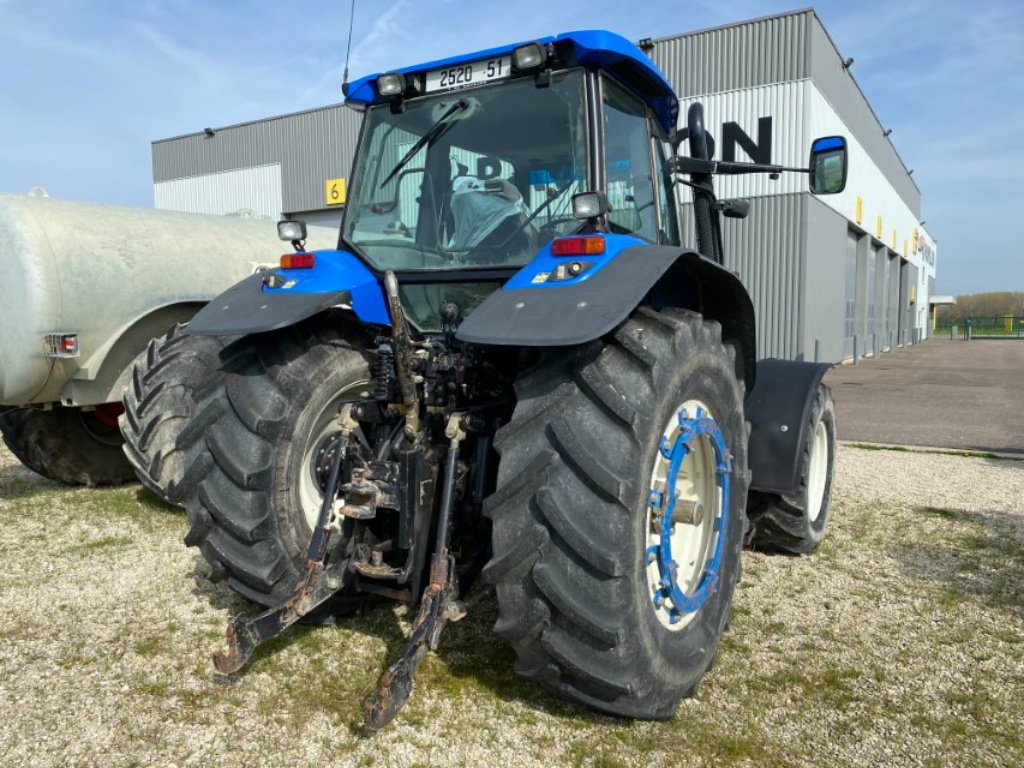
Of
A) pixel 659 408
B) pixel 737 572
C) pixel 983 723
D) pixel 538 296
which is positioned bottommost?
pixel 983 723

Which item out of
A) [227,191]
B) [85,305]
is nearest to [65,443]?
[85,305]

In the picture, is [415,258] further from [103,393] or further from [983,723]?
[103,393]

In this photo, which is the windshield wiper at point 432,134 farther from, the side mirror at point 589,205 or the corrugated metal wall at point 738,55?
the corrugated metal wall at point 738,55

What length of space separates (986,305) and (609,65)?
91140 mm

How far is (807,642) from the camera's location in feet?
10.4

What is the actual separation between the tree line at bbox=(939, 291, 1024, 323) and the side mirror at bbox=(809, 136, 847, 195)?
77.7 meters

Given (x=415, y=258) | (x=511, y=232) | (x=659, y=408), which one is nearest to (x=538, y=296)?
(x=659, y=408)

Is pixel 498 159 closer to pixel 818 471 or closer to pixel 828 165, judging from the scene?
pixel 828 165

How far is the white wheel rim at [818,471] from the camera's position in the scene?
14.6ft

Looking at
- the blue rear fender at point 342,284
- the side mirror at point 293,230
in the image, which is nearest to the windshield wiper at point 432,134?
the side mirror at point 293,230

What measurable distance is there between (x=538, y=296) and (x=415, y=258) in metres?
0.97

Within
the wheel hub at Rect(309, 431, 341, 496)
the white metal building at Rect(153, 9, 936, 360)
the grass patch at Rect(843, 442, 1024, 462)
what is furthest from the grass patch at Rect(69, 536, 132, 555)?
Result: the white metal building at Rect(153, 9, 936, 360)

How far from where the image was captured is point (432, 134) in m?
3.24

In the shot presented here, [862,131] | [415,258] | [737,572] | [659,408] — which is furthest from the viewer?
[862,131]
